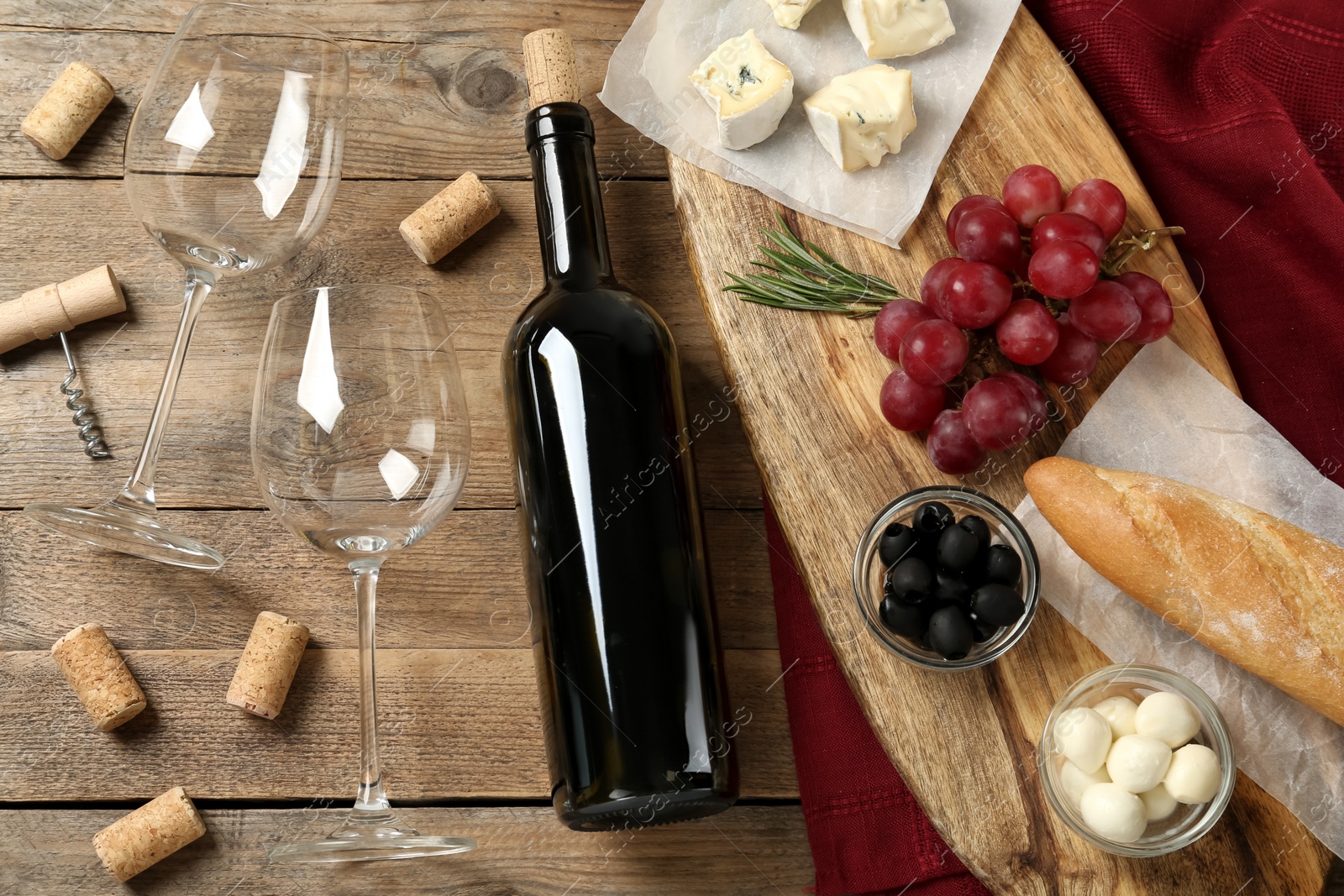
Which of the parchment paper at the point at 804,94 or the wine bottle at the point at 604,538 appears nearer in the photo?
the wine bottle at the point at 604,538

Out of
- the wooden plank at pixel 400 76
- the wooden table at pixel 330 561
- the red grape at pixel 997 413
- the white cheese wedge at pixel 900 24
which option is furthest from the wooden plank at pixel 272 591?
the white cheese wedge at pixel 900 24

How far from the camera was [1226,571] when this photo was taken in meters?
0.80

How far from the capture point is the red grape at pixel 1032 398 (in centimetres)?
83

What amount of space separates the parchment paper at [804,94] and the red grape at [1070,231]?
0.15m

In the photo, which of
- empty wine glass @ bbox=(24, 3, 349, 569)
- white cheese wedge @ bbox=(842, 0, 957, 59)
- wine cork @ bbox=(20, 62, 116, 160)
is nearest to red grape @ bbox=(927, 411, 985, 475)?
white cheese wedge @ bbox=(842, 0, 957, 59)

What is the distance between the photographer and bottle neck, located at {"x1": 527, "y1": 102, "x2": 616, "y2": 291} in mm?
849

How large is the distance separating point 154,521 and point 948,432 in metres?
0.82

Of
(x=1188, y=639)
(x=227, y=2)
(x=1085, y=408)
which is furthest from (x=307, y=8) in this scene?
(x=1188, y=639)

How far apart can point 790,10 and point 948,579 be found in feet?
2.07

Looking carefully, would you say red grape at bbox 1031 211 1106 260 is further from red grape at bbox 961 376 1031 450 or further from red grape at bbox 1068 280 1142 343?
red grape at bbox 961 376 1031 450

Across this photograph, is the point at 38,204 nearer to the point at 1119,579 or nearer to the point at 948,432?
the point at 948,432

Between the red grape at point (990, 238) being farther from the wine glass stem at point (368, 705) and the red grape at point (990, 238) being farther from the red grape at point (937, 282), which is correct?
the wine glass stem at point (368, 705)

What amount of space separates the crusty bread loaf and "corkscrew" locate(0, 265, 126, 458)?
101cm

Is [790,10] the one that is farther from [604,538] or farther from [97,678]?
[97,678]
